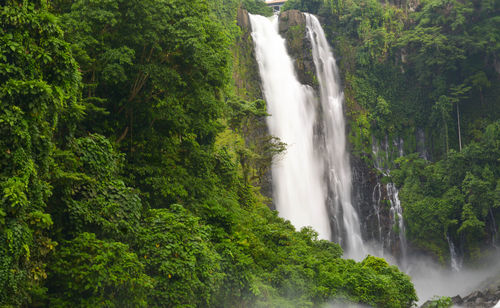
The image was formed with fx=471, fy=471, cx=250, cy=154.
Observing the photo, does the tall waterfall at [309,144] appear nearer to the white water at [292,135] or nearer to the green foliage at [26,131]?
the white water at [292,135]

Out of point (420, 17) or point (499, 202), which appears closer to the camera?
point (499, 202)

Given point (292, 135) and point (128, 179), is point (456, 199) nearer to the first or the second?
point (292, 135)

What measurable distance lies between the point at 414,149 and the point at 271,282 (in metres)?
22.0

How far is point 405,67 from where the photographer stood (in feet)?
101

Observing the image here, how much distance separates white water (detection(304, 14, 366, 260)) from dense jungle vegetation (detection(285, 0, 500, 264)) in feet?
2.82

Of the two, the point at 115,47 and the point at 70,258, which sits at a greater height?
the point at 115,47

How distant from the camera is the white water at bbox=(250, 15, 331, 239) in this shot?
23547 millimetres

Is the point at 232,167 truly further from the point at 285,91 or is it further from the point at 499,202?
the point at 499,202

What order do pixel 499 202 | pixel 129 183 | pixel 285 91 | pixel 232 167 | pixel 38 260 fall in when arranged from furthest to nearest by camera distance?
pixel 285 91
pixel 499 202
pixel 232 167
pixel 129 183
pixel 38 260

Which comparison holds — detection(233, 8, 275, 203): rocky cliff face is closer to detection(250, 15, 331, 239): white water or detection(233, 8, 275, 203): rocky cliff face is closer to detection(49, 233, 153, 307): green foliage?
detection(250, 15, 331, 239): white water

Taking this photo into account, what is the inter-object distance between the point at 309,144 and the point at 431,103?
9.60m

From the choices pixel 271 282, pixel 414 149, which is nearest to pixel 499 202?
pixel 414 149

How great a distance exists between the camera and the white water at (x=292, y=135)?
77.3 ft

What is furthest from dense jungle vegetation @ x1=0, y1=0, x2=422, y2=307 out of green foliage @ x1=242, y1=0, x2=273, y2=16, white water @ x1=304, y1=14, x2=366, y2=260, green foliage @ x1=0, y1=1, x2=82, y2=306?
green foliage @ x1=242, y1=0, x2=273, y2=16
